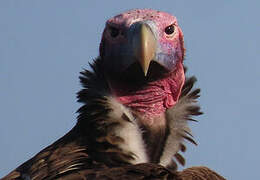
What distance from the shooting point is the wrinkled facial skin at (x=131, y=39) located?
9.45 m

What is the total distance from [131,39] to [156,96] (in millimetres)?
602

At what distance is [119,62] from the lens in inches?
371

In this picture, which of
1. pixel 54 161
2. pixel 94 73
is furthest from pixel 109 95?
pixel 54 161

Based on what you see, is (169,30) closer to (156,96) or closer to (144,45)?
(156,96)

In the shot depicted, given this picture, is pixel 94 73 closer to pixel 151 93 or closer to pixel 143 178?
pixel 151 93

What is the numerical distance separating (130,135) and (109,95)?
0.47 metres

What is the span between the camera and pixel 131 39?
9.34 m

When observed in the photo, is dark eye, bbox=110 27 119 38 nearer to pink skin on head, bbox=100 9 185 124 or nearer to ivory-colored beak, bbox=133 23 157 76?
pink skin on head, bbox=100 9 185 124

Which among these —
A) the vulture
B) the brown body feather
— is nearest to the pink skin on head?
the vulture

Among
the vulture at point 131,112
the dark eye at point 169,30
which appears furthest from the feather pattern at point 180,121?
the dark eye at point 169,30

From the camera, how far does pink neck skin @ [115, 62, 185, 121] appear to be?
31.1 feet

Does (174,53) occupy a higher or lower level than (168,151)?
higher

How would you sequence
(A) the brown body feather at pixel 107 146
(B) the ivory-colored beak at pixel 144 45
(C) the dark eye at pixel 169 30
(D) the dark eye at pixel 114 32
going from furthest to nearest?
(C) the dark eye at pixel 169 30
(D) the dark eye at pixel 114 32
(B) the ivory-colored beak at pixel 144 45
(A) the brown body feather at pixel 107 146

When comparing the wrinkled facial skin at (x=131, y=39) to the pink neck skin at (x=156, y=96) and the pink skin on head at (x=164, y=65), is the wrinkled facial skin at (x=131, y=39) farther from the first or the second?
the pink neck skin at (x=156, y=96)
